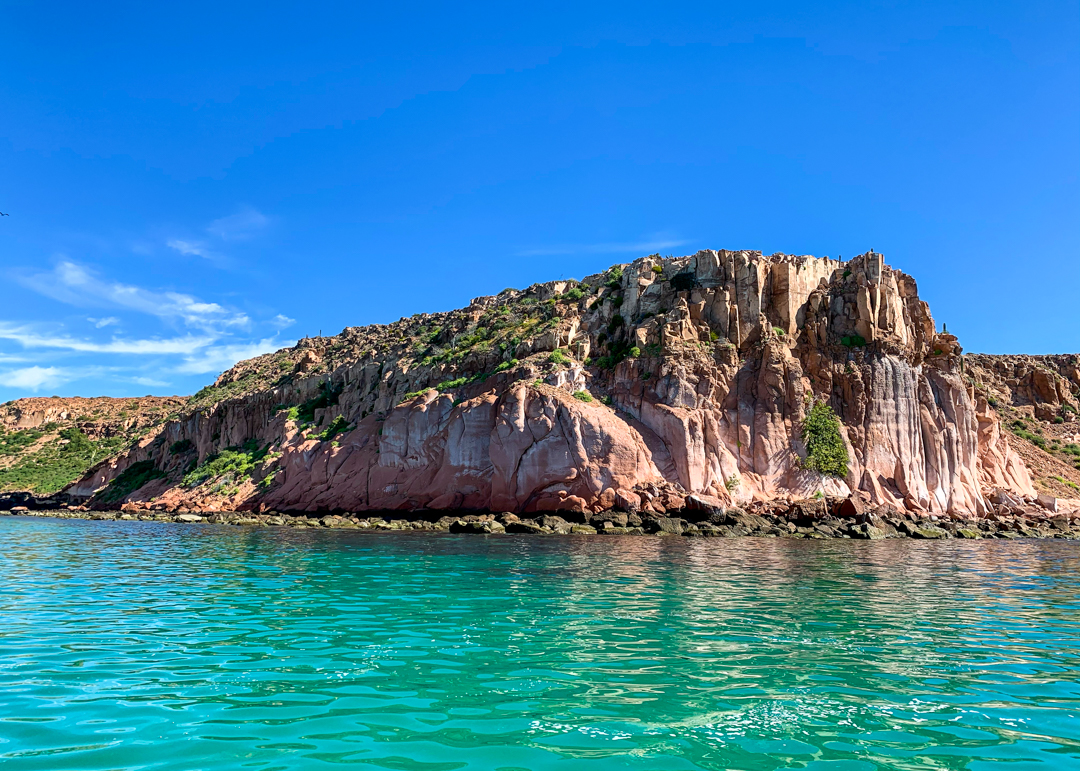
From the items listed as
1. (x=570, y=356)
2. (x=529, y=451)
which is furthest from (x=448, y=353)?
(x=529, y=451)

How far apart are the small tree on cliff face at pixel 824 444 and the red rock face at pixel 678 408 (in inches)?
24.3

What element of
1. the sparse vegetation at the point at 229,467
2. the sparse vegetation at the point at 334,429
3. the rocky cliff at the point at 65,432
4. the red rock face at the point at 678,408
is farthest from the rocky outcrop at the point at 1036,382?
the rocky cliff at the point at 65,432

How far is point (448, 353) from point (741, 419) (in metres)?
26.1

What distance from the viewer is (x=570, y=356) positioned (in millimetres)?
54500

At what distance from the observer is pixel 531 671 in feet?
30.8

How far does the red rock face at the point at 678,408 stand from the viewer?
47531 mm

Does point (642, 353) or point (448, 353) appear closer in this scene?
point (642, 353)

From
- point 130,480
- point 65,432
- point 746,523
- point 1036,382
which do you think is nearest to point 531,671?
point 746,523

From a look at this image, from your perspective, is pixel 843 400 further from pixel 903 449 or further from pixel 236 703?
pixel 236 703

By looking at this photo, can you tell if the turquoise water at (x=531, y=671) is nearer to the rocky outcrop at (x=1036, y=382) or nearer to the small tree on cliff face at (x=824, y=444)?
the small tree on cliff face at (x=824, y=444)

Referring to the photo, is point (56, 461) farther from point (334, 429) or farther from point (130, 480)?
point (334, 429)

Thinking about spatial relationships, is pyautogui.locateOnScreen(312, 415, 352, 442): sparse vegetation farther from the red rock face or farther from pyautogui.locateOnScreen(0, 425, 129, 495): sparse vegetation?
pyautogui.locateOnScreen(0, 425, 129, 495): sparse vegetation

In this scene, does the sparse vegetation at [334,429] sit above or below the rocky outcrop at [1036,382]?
below

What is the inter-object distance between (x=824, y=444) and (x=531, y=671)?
45529 mm
